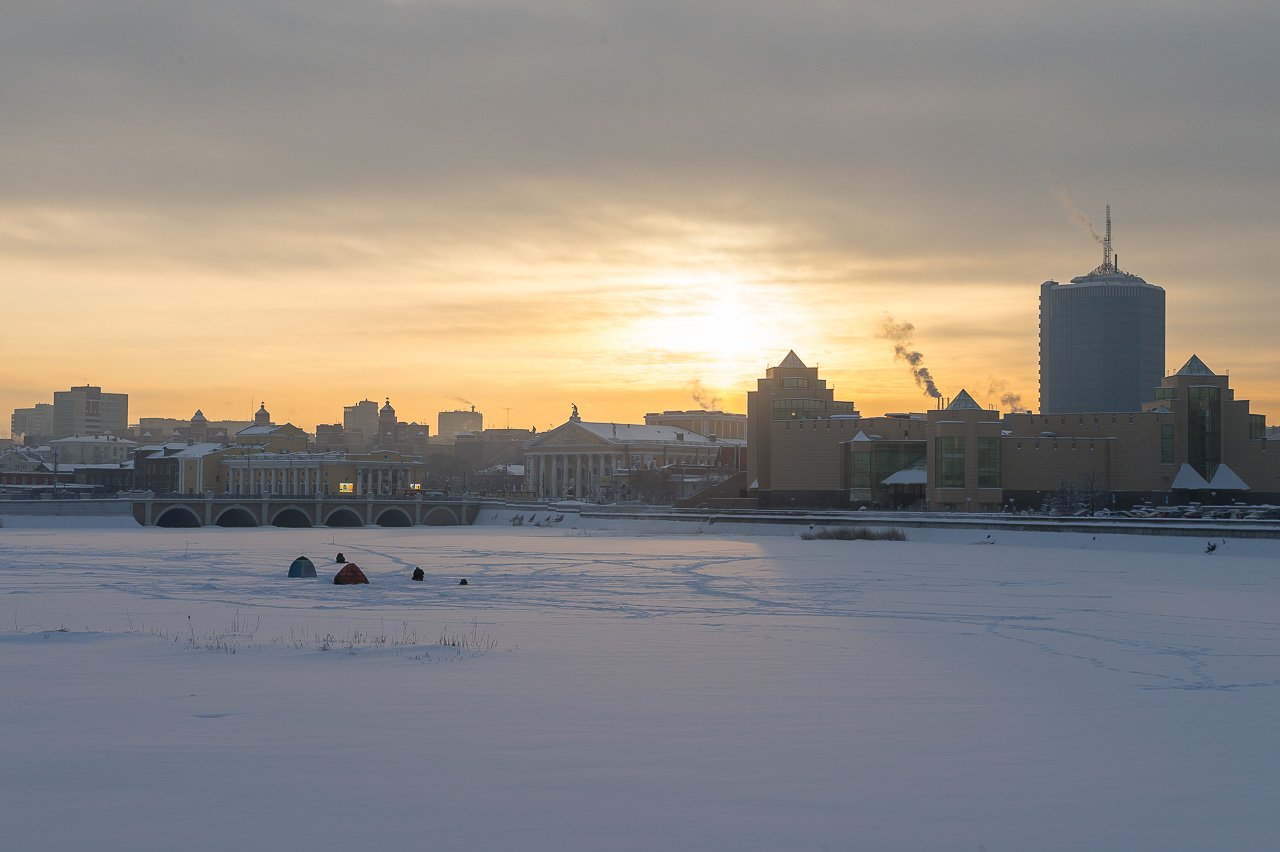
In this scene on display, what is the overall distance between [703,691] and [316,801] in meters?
9.69

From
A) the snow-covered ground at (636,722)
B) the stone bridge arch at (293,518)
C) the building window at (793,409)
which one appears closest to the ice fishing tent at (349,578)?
the snow-covered ground at (636,722)

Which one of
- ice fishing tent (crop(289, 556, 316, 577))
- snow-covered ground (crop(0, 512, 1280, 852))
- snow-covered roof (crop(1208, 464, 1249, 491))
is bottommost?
ice fishing tent (crop(289, 556, 316, 577))

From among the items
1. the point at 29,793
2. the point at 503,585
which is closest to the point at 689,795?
the point at 29,793

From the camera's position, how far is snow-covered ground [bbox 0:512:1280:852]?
13281mm

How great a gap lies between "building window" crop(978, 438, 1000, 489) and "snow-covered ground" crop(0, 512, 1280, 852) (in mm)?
84591

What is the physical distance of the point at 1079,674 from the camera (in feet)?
82.5

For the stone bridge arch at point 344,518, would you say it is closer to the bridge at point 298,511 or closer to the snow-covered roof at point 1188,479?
the bridge at point 298,511

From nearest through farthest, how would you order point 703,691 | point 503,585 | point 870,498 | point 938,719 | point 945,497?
point 938,719, point 703,691, point 503,585, point 945,497, point 870,498

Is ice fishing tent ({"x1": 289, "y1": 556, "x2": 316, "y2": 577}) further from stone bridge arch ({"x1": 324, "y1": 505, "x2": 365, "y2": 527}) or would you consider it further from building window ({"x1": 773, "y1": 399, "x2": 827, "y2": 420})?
stone bridge arch ({"x1": 324, "y1": 505, "x2": 365, "y2": 527})

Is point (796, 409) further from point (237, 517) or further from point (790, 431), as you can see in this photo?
point (237, 517)

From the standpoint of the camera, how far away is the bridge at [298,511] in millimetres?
149613

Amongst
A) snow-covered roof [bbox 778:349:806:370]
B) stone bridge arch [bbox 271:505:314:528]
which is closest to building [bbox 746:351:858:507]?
snow-covered roof [bbox 778:349:806:370]

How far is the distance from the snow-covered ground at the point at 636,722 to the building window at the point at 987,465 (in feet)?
278

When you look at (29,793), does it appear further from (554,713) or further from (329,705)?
(554,713)
